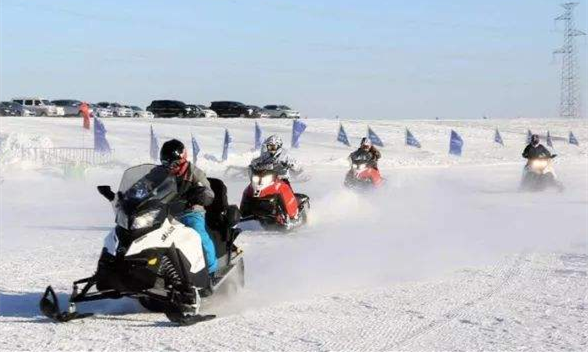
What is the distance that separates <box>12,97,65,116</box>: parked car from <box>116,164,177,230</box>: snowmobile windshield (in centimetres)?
5334

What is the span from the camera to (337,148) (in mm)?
42406

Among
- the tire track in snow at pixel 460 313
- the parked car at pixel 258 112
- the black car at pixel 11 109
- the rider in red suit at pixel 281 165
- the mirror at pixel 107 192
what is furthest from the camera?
the parked car at pixel 258 112

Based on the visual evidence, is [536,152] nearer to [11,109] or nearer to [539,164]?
[539,164]

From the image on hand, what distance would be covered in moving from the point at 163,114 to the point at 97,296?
58.3 meters

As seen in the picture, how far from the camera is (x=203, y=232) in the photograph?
7.05 meters

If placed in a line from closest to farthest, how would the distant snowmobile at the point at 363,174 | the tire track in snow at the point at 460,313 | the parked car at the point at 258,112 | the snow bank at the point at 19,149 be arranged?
the tire track in snow at the point at 460,313
the distant snowmobile at the point at 363,174
the snow bank at the point at 19,149
the parked car at the point at 258,112

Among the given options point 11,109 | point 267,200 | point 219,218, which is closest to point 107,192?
point 219,218

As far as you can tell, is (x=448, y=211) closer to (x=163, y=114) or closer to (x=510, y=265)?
(x=510, y=265)

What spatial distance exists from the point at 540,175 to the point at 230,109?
46.5 m

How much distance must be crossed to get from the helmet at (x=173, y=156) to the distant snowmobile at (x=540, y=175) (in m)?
17.1

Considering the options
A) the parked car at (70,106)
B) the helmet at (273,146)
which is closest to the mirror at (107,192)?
the helmet at (273,146)

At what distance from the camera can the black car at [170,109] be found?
2482 inches

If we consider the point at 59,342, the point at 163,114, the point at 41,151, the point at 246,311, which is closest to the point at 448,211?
the point at 246,311

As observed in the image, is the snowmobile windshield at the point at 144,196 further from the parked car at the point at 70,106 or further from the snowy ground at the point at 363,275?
the parked car at the point at 70,106
